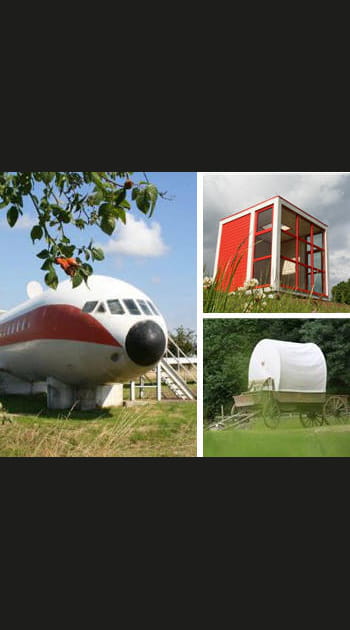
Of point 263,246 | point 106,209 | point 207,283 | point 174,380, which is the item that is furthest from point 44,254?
point 174,380

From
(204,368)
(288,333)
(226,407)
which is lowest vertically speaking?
(226,407)

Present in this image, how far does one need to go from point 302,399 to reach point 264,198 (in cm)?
234

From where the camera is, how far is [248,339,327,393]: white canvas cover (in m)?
5.82

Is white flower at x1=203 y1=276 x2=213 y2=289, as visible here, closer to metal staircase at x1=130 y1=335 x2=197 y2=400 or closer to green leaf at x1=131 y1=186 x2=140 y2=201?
metal staircase at x1=130 y1=335 x2=197 y2=400

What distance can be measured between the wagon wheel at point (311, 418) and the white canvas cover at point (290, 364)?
0.85ft

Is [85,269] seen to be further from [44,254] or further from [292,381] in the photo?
[292,381]

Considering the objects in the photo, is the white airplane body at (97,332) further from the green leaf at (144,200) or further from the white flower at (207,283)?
the green leaf at (144,200)

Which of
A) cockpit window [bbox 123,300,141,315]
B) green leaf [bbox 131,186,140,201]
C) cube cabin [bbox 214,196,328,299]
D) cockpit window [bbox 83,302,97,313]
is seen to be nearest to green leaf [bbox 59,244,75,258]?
green leaf [bbox 131,186,140,201]

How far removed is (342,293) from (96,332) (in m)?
3.80

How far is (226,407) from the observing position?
18.9 ft

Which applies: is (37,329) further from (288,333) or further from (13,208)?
(13,208)

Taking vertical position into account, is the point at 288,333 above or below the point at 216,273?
below

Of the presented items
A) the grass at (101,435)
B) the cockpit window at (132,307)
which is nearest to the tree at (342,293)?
the grass at (101,435)

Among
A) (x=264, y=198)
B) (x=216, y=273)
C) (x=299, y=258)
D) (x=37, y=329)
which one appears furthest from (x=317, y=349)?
(x=37, y=329)
